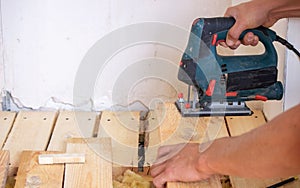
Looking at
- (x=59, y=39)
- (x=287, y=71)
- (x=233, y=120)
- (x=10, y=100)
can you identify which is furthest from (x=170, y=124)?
(x=10, y=100)

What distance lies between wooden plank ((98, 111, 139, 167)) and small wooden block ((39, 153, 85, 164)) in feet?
0.48

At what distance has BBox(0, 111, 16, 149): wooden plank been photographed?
5.79 feet

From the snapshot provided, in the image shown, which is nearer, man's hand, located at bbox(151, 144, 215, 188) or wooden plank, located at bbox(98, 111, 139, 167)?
man's hand, located at bbox(151, 144, 215, 188)

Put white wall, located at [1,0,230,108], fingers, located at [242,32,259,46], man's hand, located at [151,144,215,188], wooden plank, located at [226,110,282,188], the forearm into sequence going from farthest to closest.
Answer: white wall, located at [1,0,230,108]
wooden plank, located at [226,110,282,188]
fingers, located at [242,32,259,46]
man's hand, located at [151,144,215,188]
the forearm

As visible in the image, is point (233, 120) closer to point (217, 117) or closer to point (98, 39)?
point (217, 117)

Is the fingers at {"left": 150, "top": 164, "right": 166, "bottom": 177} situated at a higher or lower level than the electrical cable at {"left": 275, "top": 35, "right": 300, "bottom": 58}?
lower

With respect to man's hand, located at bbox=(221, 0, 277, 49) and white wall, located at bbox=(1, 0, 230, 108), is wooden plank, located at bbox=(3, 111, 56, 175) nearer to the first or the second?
white wall, located at bbox=(1, 0, 230, 108)

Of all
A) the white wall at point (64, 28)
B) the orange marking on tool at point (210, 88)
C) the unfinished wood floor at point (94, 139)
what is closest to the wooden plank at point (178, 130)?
the unfinished wood floor at point (94, 139)

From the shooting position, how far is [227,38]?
1.50 m

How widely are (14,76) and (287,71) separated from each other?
3.27ft

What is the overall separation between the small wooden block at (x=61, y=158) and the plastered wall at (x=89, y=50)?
0.53 metres

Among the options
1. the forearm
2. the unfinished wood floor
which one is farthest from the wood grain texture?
the forearm

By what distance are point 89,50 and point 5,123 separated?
40cm

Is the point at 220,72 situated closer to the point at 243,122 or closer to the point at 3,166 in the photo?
the point at 243,122
